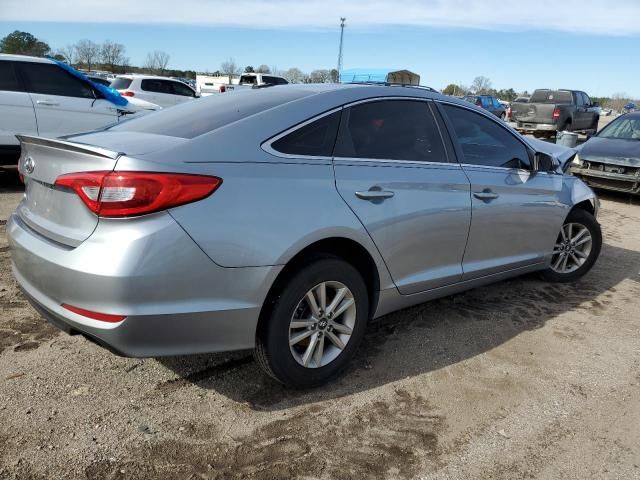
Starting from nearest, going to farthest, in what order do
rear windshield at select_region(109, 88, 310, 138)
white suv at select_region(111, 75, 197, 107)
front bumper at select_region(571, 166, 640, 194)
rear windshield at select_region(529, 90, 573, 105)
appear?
rear windshield at select_region(109, 88, 310, 138) < front bumper at select_region(571, 166, 640, 194) < white suv at select_region(111, 75, 197, 107) < rear windshield at select_region(529, 90, 573, 105)

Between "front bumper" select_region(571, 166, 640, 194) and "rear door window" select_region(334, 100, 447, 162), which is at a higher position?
"rear door window" select_region(334, 100, 447, 162)

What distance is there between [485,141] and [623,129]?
813 cm

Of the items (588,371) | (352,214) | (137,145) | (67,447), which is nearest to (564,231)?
(588,371)

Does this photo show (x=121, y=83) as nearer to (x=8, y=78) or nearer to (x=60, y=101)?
(x=60, y=101)

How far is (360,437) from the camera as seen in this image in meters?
2.63

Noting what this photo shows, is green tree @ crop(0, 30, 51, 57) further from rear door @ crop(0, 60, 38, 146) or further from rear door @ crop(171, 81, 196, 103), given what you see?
rear door @ crop(0, 60, 38, 146)

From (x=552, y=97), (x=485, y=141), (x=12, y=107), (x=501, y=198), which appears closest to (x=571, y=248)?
(x=501, y=198)

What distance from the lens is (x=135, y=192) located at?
230 centimetres

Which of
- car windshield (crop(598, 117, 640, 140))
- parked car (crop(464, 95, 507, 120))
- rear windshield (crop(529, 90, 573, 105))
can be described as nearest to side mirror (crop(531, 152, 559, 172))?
car windshield (crop(598, 117, 640, 140))

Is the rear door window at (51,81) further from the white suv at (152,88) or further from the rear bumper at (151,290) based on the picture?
the white suv at (152,88)

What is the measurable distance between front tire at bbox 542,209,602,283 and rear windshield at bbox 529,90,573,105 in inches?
706

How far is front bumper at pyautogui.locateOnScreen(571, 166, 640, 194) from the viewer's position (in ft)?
30.1

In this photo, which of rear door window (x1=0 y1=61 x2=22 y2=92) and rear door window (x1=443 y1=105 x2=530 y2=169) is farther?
rear door window (x1=0 y1=61 x2=22 y2=92)

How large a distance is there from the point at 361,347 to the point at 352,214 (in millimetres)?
1083
